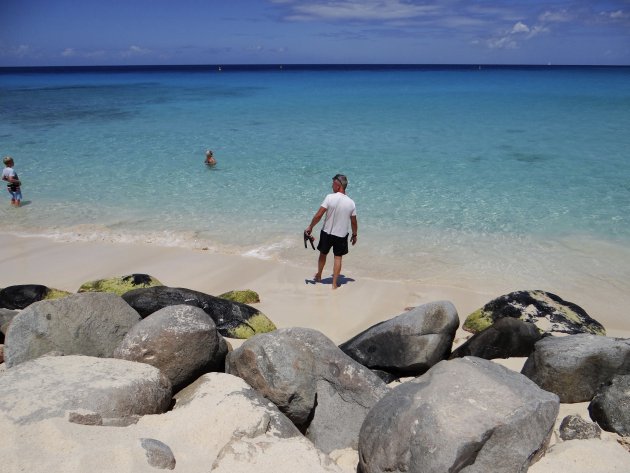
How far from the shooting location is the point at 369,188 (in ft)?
49.2

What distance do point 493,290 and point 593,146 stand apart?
15342mm

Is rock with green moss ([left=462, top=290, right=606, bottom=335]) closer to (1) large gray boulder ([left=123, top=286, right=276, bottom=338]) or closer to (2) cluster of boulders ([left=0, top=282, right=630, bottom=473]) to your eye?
(2) cluster of boulders ([left=0, top=282, right=630, bottom=473])

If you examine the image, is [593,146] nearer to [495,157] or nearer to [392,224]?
[495,157]

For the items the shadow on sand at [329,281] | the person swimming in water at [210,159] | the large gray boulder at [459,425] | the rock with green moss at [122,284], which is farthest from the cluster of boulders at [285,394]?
the person swimming in water at [210,159]

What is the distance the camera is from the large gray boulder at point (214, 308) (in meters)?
6.36

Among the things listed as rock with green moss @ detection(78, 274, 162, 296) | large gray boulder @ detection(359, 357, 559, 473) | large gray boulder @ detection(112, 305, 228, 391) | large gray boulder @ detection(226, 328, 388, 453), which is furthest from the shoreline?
large gray boulder @ detection(359, 357, 559, 473)

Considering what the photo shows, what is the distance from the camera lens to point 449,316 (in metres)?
5.61

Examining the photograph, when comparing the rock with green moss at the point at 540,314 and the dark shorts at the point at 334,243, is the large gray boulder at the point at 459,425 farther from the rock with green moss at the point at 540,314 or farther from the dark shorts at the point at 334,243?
the dark shorts at the point at 334,243

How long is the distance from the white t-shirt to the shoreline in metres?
0.92

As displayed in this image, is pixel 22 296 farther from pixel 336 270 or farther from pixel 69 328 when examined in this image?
pixel 336 270

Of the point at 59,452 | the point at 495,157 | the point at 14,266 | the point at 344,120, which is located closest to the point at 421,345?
the point at 59,452

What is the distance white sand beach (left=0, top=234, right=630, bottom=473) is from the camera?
25.0 feet

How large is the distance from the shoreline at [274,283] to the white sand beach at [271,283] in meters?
0.01

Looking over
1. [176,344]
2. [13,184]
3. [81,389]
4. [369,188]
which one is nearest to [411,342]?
[176,344]
